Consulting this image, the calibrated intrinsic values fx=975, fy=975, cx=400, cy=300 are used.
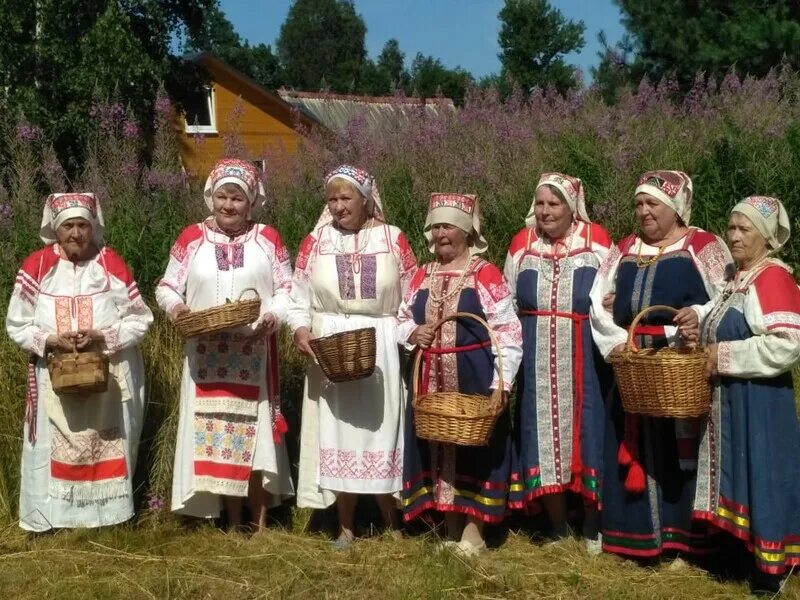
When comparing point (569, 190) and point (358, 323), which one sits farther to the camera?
point (358, 323)

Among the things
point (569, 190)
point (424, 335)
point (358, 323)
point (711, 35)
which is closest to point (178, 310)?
point (358, 323)

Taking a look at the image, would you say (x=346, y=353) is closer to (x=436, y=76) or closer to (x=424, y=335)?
(x=424, y=335)

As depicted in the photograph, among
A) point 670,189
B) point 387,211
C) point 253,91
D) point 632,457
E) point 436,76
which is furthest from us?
point 436,76

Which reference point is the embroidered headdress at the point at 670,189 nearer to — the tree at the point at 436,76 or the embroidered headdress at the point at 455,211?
the embroidered headdress at the point at 455,211

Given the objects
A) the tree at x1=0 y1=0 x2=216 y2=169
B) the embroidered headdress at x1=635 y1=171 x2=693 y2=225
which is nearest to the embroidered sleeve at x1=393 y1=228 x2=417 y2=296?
the embroidered headdress at x1=635 y1=171 x2=693 y2=225

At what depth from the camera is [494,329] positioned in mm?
4586

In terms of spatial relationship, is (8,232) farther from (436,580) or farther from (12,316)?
(436,580)

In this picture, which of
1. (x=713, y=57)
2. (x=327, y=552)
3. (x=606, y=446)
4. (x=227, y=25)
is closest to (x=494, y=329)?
(x=606, y=446)

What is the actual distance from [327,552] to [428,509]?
22.9 inches

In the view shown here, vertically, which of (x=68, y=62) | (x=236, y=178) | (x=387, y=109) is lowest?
(x=236, y=178)

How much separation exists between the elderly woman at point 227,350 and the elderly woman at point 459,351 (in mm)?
731

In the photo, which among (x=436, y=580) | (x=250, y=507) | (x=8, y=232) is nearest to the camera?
(x=436, y=580)

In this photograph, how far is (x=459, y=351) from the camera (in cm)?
464

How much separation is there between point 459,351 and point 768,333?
1.39 metres
